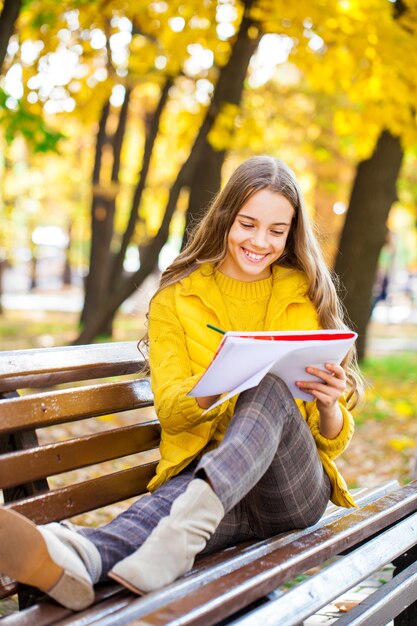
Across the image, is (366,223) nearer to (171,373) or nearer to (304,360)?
(171,373)

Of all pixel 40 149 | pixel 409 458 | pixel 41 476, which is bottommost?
pixel 409 458

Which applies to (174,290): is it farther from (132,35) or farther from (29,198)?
(29,198)

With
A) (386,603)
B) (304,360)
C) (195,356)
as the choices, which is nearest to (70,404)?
(195,356)

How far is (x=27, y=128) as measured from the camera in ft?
20.9

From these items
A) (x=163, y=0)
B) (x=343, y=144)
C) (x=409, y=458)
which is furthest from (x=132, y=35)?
(x=409, y=458)

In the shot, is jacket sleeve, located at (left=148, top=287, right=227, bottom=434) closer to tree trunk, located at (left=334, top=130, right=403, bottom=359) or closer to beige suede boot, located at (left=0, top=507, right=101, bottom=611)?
beige suede boot, located at (left=0, top=507, right=101, bottom=611)

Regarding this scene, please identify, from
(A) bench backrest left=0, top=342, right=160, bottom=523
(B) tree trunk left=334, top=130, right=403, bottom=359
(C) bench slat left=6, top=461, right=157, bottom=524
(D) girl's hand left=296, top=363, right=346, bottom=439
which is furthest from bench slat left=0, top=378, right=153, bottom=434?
(B) tree trunk left=334, top=130, right=403, bottom=359

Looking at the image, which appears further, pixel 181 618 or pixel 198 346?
pixel 198 346

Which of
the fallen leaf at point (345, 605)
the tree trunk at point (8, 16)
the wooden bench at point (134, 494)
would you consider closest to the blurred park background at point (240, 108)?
the tree trunk at point (8, 16)

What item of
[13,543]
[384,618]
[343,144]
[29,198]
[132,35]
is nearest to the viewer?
[13,543]

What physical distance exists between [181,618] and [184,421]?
87 cm

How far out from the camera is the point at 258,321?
3.04m

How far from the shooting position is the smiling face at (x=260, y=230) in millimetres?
2900

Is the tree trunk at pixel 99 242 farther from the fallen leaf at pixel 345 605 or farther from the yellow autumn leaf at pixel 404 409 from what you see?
the fallen leaf at pixel 345 605
